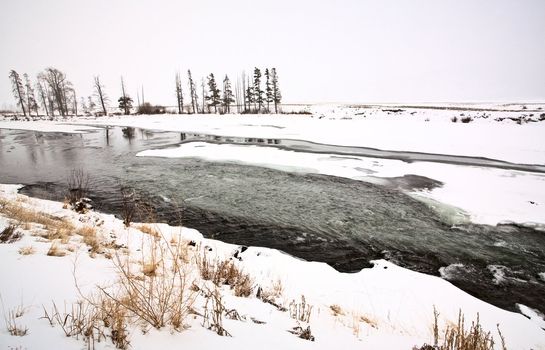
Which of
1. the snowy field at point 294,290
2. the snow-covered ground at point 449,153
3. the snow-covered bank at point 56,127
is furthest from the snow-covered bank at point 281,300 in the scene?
the snow-covered bank at point 56,127

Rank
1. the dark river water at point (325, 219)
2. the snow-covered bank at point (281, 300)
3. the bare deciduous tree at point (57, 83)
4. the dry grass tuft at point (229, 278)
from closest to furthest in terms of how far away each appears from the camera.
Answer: the snow-covered bank at point (281, 300), the dry grass tuft at point (229, 278), the dark river water at point (325, 219), the bare deciduous tree at point (57, 83)

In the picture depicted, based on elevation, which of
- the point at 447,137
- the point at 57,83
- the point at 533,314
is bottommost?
the point at 533,314

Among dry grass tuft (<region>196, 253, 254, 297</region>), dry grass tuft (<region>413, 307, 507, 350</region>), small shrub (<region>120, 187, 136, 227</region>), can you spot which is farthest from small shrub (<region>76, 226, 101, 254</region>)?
dry grass tuft (<region>413, 307, 507, 350</region>)

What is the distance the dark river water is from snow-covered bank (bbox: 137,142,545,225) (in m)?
0.74

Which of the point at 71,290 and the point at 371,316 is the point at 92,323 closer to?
the point at 71,290

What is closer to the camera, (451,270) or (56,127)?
(451,270)

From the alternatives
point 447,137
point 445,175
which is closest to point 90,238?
point 445,175

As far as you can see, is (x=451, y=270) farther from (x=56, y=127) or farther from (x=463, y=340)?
(x=56, y=127)

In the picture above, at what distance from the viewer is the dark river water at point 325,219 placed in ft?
17.7

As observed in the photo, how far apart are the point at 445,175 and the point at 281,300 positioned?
10486 mm

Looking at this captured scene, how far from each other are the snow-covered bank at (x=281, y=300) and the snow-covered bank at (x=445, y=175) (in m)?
4.09

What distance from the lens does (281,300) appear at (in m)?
3.74

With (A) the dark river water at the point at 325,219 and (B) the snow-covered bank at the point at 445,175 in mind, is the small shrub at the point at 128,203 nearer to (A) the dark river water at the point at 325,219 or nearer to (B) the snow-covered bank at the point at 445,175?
(A) the dark river water at the point at 325,219

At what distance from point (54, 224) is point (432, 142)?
2012 cm
